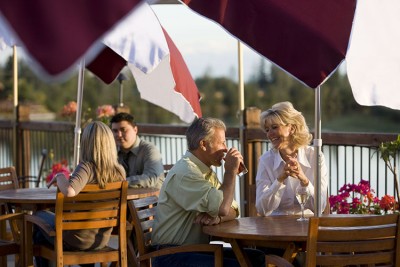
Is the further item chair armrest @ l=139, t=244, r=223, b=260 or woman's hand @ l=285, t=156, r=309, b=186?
woman's hand @ l=285, t=156, r=309, b=186

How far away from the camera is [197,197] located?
484cm

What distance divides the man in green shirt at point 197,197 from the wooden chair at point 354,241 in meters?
0.60

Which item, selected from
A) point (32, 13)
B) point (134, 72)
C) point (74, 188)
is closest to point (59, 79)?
point (32, 13)

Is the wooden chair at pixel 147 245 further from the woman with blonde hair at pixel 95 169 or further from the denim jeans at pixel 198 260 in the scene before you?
the woman with blonde hair at pixel 95 169

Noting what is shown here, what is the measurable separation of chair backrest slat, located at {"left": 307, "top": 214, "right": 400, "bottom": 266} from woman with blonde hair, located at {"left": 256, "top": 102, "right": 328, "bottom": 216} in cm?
103

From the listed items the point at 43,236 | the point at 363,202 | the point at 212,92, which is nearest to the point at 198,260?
the point at 43,236

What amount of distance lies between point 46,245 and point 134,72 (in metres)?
2.49

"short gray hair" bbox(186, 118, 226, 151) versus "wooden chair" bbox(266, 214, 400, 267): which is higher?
"short gray hair" bbox(186, 118, 226, 151)

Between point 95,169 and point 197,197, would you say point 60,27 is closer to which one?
point 197,197

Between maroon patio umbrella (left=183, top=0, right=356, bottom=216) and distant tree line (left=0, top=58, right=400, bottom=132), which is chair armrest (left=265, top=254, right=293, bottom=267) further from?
distant tree line (left=0, top=58, right=400, bottom=132)

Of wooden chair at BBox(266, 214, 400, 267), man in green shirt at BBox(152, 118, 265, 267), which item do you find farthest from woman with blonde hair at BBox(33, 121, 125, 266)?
wooden chair at BBox(266, 214, 400, 267)

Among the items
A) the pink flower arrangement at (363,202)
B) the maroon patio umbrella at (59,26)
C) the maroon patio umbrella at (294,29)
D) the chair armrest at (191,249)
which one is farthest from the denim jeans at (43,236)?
the maroon patio umbrella at (59,26)

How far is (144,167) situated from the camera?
707cm

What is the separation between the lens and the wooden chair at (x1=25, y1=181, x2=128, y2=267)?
17.9 feet
